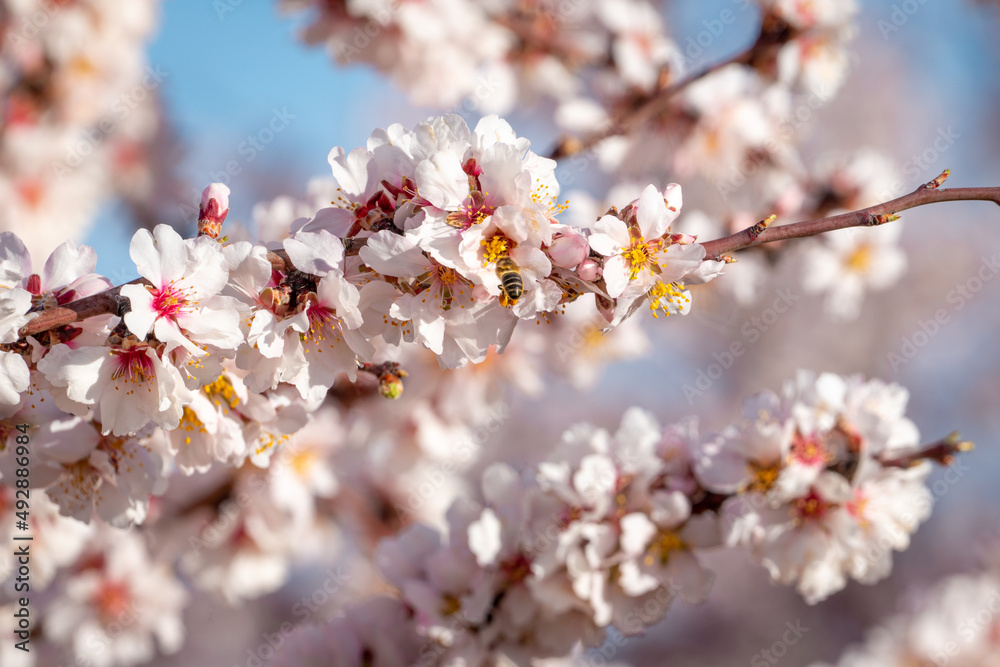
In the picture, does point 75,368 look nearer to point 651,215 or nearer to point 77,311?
point 77,311

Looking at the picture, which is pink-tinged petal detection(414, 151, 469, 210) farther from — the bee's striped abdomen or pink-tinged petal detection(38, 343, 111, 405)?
pink-tinged petal detection(38, 343, 111, 405)

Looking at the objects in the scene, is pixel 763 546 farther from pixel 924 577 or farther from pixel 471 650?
pixel 924 577

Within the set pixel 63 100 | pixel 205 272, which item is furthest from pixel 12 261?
pixel 63 100

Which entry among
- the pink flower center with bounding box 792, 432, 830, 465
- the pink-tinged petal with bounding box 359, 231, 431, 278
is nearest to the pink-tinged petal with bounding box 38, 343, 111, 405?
the pink-tinged petal with bounding box 359, 231, 431, 278

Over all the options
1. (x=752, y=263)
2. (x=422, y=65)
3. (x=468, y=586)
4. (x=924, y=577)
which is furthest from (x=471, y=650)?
(x=924, y=577)

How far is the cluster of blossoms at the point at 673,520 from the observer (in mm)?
1454

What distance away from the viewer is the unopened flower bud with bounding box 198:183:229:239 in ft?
3.37

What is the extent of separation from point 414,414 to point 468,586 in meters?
1.15

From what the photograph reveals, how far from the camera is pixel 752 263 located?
2600 mm

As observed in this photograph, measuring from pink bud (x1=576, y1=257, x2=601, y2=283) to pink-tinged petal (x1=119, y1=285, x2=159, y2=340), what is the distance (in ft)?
1.69

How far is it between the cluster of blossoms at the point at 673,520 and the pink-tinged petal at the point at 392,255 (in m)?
0.72

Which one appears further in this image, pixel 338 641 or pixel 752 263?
pixel 752 263

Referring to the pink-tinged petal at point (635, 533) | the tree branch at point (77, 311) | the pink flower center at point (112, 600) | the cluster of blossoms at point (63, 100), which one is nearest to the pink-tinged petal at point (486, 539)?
the pink-tinged petal at point (635, 533)

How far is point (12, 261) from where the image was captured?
3.25 ft
